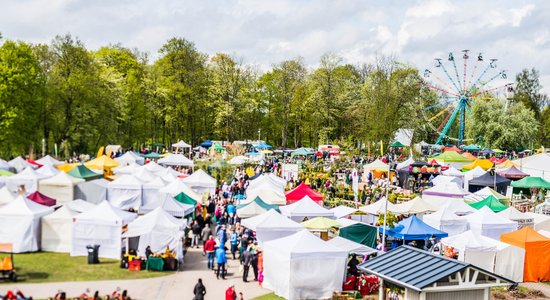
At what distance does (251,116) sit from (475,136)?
91.6 ft

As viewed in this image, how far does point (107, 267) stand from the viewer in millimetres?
18844

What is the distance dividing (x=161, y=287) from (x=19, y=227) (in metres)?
6.74

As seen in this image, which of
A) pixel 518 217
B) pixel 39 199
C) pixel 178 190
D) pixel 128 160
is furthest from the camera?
pixel 128 160

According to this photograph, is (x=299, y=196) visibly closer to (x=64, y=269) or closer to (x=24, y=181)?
(x=64, y=269)

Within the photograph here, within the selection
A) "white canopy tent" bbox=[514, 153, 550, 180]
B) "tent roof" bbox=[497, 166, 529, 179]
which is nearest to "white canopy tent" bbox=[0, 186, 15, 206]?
"tent roof" bbox=[497, 166, 529, 179]

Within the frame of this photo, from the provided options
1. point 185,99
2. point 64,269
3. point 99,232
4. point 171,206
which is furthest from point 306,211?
point 185,99

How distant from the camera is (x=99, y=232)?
2016cm

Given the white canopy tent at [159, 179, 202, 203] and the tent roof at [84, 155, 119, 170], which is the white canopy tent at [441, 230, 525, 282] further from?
the tent roof at [84, 155, 119, 170]

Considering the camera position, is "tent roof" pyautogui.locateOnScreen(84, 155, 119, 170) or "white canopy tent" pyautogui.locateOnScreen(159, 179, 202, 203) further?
"tent roof" pyautogui.locateOnScreen(84, 155, 119, 170)

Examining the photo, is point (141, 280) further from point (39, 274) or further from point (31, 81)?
point (31, 81)

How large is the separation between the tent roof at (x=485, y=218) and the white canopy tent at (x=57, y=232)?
52.4ft

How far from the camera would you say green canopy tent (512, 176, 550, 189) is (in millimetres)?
36438

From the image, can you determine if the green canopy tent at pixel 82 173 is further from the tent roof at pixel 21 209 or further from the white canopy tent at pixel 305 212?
the white canopy tent at pixel 305 212

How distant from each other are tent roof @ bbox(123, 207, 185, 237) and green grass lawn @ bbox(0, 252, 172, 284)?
1.25 metres
